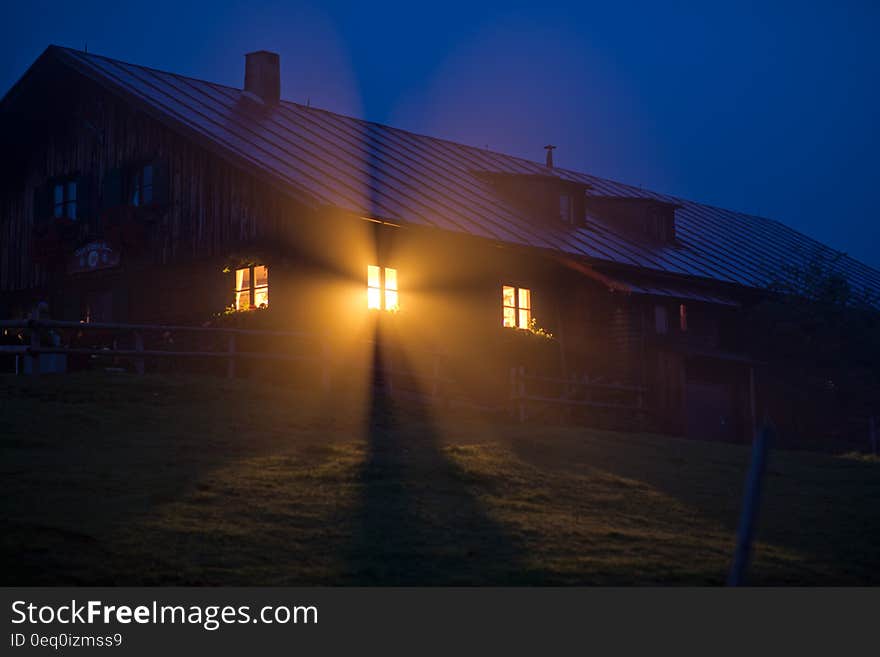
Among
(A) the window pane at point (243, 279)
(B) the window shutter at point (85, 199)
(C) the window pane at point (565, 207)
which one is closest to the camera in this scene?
(A) the window pane at point (243, 279)

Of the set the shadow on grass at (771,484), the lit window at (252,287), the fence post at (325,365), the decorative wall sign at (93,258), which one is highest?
the decorative wall sign at (93,258)

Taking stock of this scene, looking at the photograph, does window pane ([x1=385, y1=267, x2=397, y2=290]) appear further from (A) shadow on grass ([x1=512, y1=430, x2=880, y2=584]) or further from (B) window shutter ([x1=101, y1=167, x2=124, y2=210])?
(B) window shutter ([x1=101, y1=167, x2=124, y2=210])

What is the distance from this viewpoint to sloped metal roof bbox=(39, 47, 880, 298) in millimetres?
26125

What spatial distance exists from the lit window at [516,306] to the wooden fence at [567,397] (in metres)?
2.03

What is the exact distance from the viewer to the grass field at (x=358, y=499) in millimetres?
10484

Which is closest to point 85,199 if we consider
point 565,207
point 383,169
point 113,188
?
point 113,188

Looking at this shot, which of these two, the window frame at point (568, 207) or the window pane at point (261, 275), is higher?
the window frame at point (568, 207)

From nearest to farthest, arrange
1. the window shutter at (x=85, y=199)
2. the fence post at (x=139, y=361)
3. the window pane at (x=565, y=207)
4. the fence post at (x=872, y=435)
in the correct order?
the fence post at (x=139, y=361), the window shutter at (x=85, y=199), the fence post at (x=872, y=435), the window pane at (x=565, y=207)

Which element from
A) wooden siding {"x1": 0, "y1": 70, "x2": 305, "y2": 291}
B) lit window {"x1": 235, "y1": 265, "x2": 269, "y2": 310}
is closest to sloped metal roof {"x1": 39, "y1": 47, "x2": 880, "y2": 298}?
wooden siding {"x1": 0, "y1": 70, "x2": 305, "y2": 291}

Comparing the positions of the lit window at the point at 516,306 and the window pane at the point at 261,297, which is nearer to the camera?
the window pane at the point at 261,297

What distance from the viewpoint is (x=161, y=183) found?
2780cm

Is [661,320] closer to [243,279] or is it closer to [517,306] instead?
[517,306]

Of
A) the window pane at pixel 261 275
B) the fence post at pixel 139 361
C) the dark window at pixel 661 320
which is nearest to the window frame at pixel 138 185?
the window pane at pixel 261 275

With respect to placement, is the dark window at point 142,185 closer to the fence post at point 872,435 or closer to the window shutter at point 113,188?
the window shutter at point 113,188
